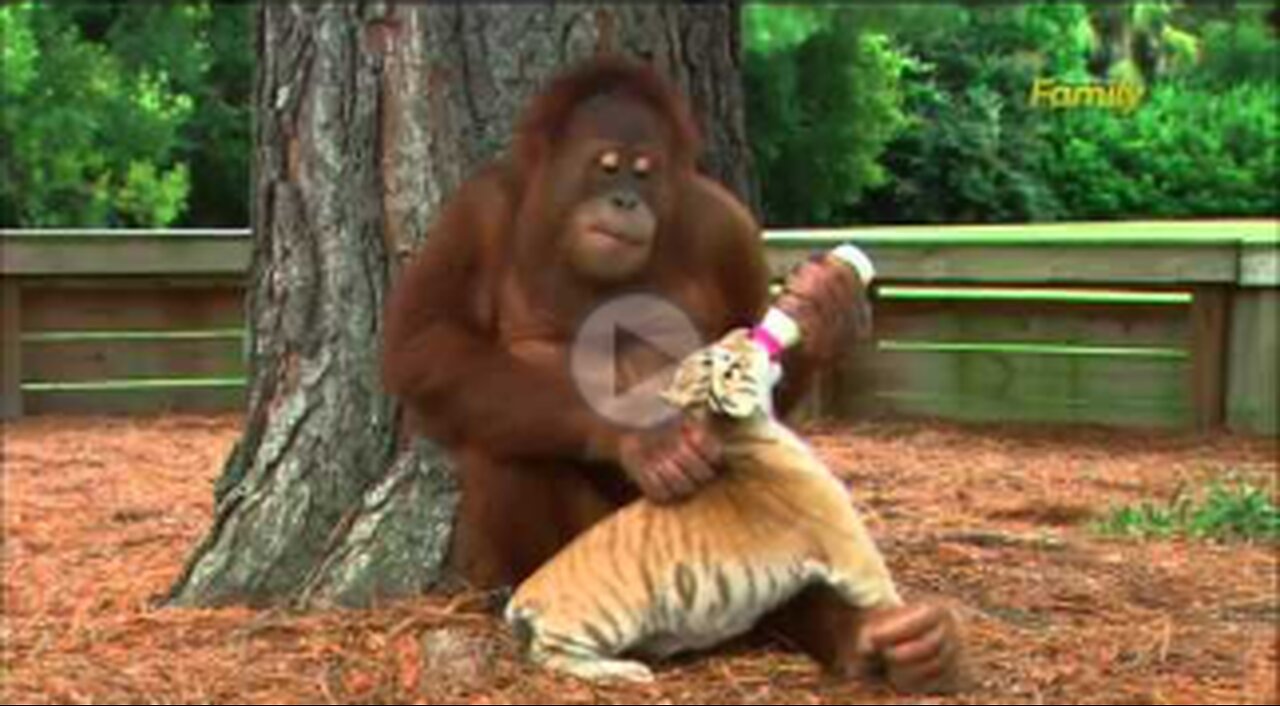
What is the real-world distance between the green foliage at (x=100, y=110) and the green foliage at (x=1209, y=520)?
8.45 meters

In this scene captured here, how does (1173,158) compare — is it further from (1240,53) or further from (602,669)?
(602,669)

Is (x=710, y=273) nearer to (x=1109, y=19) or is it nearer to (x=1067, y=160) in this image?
(x=1067, y=160)

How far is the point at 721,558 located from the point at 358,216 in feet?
4.41

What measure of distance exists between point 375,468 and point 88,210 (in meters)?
9.95

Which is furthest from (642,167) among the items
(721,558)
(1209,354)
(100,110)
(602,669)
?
(100,110)

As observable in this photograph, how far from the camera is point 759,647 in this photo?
3410 mm

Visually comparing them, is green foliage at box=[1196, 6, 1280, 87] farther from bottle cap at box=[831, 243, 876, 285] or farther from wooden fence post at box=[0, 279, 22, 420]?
bottle cap at box=[831, 243, 876, 285]

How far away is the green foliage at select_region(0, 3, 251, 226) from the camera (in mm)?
12727

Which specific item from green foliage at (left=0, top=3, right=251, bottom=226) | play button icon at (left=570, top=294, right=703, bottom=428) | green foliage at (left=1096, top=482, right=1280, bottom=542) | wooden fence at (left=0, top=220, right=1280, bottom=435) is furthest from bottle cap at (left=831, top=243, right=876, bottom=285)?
green foliage at (left=0, top=3, right=251, bottom=226)

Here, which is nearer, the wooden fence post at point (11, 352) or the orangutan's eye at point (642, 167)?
the orangutan's eye at point (642, 167)

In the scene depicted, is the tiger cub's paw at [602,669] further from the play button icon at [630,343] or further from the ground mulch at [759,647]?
the play button icon at [630,343]

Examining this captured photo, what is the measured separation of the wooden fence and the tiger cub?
550 centimetres

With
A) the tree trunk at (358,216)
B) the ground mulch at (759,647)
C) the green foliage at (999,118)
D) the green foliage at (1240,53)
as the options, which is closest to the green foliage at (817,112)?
the green foliage at (999,118)

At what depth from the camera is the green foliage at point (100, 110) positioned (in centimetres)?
1273
